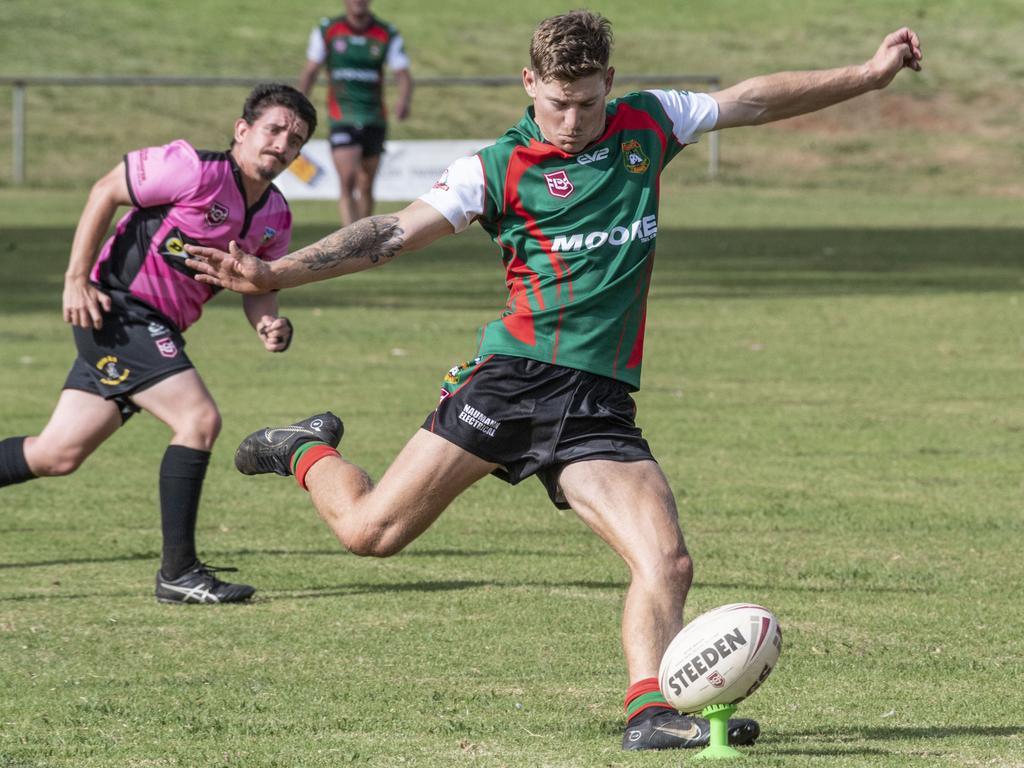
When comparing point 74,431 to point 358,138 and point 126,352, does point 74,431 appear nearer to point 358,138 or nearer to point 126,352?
point 126,352

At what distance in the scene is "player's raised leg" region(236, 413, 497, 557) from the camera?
5.49 meters

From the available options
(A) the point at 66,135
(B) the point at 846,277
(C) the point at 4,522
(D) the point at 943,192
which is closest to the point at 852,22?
(D) the point at 943,192

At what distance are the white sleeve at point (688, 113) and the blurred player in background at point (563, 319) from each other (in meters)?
0.11

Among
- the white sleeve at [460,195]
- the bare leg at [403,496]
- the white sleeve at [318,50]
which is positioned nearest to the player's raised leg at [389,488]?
the bare leg at [403,496]

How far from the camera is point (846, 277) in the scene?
19031mm

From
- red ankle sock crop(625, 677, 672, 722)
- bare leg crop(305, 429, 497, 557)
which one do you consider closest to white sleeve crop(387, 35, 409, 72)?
bare leg crop(305, 429, 497, 557)

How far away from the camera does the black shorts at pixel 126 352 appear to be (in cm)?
721

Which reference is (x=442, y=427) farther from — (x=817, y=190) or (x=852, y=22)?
(x=852, y=22)

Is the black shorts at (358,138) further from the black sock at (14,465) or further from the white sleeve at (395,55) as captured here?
the black sock at (14,465)

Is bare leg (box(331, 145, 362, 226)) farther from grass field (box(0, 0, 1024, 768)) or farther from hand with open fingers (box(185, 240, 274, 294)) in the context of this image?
hand with open fingers (box(185, 240, 274, 294))

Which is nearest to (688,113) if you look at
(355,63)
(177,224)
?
(177,224)

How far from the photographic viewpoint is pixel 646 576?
5.23 metres

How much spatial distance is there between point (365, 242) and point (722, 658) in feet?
5.11

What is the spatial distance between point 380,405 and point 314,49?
841 centimetres
